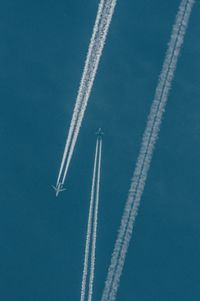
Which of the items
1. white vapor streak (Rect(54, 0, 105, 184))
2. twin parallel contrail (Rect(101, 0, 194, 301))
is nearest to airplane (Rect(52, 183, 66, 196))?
white vapor streak (Rect(54, 0, 105, 184))

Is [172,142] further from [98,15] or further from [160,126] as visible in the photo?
[98,15]

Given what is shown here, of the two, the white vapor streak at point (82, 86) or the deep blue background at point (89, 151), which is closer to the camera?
the deep blue background at point (89, 151)

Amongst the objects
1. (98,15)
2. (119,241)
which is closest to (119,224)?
(119,241)

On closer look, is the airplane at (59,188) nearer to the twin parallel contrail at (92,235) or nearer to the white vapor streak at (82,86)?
the white vapor streak at (82,86)

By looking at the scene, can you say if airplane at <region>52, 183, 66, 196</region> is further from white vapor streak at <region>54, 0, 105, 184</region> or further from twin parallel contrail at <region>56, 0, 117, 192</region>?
twin parallel contrail at <region>56, 0, 117, 192</region>

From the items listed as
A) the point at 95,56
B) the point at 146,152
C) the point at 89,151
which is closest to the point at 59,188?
the point at 89,151

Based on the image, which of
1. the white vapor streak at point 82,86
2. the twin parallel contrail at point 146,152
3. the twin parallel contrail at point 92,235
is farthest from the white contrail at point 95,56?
the twin parallel contrail at point 146,152

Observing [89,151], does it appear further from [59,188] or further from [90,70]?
[90,70]
